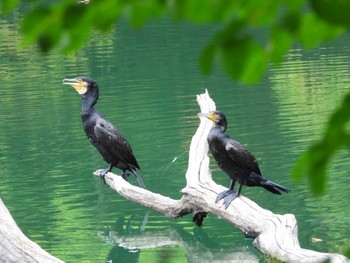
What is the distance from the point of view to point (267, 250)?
22.6ft

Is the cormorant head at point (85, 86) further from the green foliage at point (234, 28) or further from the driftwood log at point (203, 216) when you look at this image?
the green foliage at point (234, 28)

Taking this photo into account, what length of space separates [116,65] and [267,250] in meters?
13.0

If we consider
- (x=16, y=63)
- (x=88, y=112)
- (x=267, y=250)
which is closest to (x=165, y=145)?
(x=88, y=112)

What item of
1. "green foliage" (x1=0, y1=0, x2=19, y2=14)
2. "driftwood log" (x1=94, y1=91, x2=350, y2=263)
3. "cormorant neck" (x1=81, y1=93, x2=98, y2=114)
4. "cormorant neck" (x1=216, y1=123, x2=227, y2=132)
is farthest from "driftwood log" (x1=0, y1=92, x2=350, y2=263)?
"green foliage" (x1=0, y1=0, x2=19, y2=14)

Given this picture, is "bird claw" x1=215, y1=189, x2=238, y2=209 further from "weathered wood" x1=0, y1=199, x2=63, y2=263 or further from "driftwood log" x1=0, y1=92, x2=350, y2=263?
"weathered wood" x1=0, y1=199, x2=63, y2=263

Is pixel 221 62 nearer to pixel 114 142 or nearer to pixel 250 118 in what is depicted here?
pixel 114 142

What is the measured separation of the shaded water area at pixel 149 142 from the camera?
8180mm

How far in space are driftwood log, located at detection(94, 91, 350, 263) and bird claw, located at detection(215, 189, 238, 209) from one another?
0.12 ft

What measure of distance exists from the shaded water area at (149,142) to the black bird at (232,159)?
44cm

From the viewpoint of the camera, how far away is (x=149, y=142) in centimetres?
1218

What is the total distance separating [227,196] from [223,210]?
0.43 ft

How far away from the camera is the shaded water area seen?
818 centimetres

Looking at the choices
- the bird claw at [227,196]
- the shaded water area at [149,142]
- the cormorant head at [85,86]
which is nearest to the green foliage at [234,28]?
the shaded water area at [149,142]

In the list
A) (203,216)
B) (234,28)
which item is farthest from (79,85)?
(234,28)
